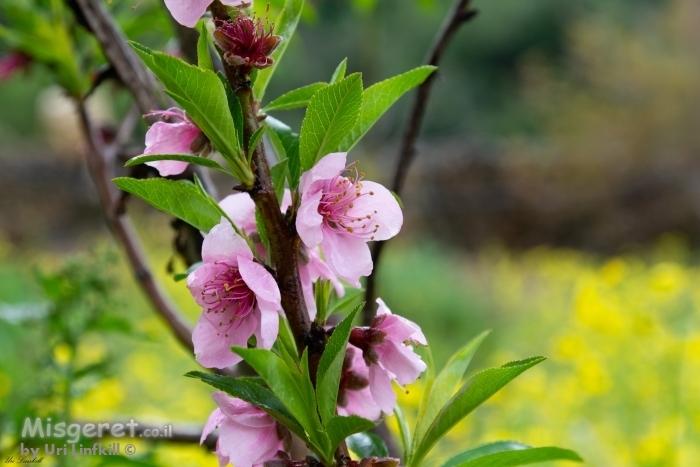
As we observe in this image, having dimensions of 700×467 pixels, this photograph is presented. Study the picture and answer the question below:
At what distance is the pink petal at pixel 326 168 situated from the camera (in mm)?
415

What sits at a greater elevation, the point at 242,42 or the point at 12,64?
the point at 12,64

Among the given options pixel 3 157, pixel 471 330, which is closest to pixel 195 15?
pixel 471 330

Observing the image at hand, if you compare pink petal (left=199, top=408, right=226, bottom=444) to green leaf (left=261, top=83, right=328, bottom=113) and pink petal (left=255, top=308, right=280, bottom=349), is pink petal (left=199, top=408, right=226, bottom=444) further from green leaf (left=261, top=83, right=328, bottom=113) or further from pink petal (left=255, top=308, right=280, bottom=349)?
green leaf (left=261, top=83, right=328, bottom=113)

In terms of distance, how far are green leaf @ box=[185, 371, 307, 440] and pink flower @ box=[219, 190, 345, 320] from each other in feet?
0.21

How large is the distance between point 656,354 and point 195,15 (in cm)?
169

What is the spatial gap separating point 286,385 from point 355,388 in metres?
0.07

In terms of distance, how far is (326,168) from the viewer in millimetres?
418

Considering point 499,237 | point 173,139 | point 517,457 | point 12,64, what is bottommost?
point 517,457

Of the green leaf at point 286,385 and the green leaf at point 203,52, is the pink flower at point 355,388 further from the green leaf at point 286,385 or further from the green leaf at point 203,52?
the green leaf at point 203,52

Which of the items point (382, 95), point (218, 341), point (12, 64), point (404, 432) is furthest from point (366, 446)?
point (12, 64)

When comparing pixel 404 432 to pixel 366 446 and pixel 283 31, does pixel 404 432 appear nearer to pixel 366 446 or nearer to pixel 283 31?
pixel 366 446

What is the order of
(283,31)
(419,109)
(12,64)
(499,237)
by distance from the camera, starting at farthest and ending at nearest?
1. (499,237)
2. (12,64)
3. (419,109)
4. (283,31)

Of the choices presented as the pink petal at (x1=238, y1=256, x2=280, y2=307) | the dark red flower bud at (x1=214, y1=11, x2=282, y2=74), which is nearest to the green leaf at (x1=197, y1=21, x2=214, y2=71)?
the dark red flower bud at (x1=214, y1=11, x2=282, y2=74)

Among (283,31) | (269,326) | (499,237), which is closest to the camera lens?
(269,326)
